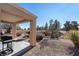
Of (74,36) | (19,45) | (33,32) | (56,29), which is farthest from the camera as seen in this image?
(33,32)

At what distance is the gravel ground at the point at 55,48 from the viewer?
6.63 m

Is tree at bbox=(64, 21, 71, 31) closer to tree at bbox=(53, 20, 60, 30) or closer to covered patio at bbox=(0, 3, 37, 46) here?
tree at bbox=(53, 20, 60, 30)

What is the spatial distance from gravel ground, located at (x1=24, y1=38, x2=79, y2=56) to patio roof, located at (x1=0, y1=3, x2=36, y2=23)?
1.18 m

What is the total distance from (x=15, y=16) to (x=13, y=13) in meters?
0.64

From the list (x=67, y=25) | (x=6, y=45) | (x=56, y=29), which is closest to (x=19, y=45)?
(x=6, y=45)

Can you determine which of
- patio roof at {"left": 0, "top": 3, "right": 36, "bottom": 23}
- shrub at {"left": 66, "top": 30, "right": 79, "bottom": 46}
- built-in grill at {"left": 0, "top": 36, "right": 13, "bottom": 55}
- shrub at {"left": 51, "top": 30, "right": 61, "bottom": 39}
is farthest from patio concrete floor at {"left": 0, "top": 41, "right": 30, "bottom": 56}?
shrub at {"left": 66, "top": 30, "right": 79, "bottom": 46}

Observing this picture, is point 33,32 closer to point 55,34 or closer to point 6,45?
point 55,34

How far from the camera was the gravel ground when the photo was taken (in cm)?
663

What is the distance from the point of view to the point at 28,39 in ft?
27.1

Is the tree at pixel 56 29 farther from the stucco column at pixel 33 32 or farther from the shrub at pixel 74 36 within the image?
the stucco column at pixel 33 32

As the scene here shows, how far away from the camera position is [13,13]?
6578mm

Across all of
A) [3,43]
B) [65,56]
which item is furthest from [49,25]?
[3,43]

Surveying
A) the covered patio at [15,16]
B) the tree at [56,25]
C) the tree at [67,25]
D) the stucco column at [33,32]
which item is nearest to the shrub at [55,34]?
the tree at [56,25]

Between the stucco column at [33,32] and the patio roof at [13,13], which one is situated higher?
the patio roof at [13,13]
